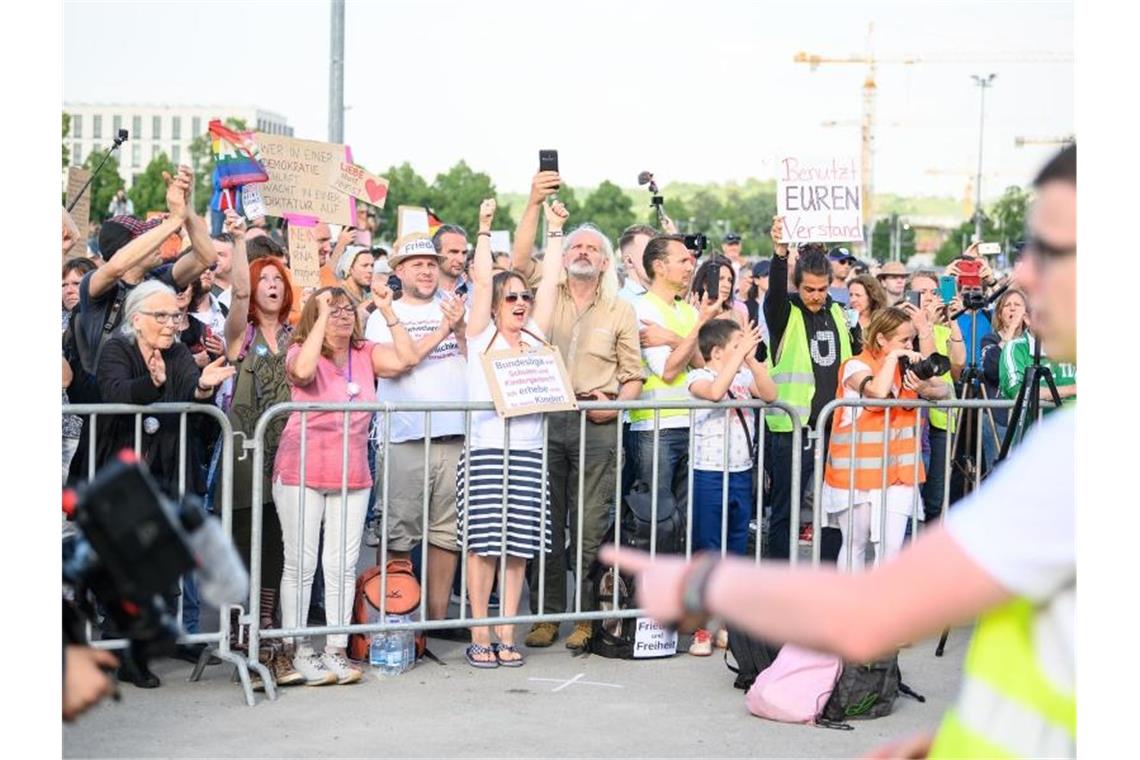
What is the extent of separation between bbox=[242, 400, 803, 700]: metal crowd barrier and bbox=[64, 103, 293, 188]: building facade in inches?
49.5

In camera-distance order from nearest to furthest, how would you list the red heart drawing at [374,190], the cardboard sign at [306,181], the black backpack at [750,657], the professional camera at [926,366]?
the black backpack at [750,657] < the professional camera at [926,366] < the cardboard sign at [306,181] < the red heart drawing at [374,190]

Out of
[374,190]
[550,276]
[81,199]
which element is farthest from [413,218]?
[550,276]

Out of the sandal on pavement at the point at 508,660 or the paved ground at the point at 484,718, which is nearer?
the paved ground at the point at 484,718

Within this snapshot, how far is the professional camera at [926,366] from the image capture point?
8172 millimetres

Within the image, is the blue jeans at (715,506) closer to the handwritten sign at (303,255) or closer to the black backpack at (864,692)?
the black backpack at (864,692)

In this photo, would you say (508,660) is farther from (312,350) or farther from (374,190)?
(374,190)

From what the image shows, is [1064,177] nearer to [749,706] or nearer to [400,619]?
[749,706]

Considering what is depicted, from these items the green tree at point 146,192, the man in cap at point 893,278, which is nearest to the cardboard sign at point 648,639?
A: the man in cap at point 893,278

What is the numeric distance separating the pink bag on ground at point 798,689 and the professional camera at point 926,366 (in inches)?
79.0

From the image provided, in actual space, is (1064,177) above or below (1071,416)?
above

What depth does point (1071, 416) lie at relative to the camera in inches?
79.3
